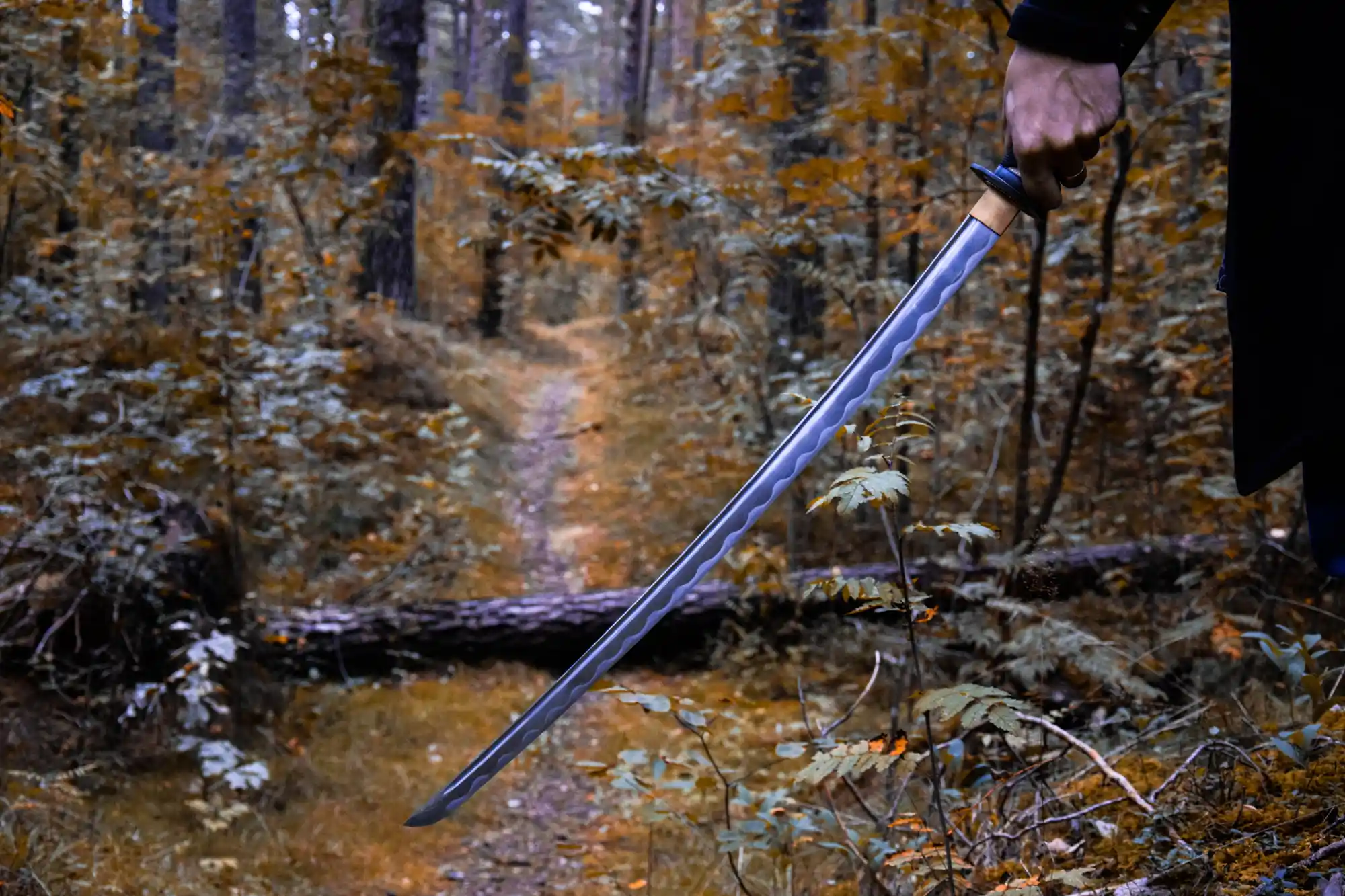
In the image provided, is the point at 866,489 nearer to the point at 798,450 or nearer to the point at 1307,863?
the point at 798,450

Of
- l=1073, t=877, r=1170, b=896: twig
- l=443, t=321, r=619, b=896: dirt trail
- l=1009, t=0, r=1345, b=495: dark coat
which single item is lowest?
l=443, t=321, r=619, b=896: dirt trail

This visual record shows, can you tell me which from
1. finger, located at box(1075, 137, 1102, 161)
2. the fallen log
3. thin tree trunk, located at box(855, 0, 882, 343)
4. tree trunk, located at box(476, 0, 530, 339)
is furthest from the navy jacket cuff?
tree trunk, located at box(476, 0, 530, 339)

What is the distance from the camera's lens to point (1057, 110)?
148 centimetres

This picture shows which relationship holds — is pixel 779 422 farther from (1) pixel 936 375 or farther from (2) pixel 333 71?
(2) pixel 333 71

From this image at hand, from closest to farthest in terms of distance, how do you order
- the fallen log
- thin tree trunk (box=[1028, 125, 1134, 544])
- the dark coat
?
1. the dark coat
2. thin tree trunk (box=[1028, 125, 1134, 544])
3. the fallen log

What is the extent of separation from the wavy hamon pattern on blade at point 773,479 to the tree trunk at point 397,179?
5409 millimetres

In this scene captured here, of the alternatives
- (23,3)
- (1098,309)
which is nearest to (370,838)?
(23,3)

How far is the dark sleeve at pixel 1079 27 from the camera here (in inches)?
57.5

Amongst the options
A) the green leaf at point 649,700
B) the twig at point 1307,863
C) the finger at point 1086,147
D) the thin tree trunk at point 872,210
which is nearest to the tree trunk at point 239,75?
the thin tree trunk at point 872,210

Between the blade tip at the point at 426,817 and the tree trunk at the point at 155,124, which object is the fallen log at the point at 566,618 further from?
the blade tip at the point at 426,817

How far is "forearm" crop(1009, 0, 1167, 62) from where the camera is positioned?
1.46 metres

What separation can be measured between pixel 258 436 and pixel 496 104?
1153cm

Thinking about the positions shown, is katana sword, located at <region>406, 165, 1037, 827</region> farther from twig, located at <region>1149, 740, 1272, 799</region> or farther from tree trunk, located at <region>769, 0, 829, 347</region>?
tree trunk, located at <region>769, 0, 829, 347</region>

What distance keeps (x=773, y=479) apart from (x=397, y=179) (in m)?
8.52
